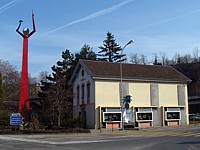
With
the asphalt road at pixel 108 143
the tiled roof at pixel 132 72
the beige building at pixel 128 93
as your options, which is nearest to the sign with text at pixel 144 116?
the beige building at pixel 128 93

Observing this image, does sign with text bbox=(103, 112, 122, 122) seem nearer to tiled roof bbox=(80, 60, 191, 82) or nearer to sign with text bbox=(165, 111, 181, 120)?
tiled roof bbox=(80, 60, 191, 82)

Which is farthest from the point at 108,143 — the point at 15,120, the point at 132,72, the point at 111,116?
the point at 132,72

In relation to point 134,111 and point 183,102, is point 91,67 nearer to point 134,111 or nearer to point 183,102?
point 134,111

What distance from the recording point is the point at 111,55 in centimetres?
8775

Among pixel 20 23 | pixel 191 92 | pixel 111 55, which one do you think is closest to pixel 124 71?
pixel 20 23

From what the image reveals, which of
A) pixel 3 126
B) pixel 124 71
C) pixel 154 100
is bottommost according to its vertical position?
pixel 3 126

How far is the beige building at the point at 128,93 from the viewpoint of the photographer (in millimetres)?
46438

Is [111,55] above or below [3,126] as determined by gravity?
above

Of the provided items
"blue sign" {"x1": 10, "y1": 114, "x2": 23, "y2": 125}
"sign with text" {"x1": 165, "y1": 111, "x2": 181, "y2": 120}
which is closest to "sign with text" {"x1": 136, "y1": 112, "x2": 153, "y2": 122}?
"sign with text" {"x1": 165, "y1": 111, "x2": 181, "y2": 120}

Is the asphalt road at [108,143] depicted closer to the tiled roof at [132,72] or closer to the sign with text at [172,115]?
the tiled roof at [132,72]

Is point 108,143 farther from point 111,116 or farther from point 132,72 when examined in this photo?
point 132,72

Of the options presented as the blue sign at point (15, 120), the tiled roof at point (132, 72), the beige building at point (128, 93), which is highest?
the tiled roof at point (132, 72)

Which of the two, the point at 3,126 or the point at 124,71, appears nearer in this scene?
the point at 3,126

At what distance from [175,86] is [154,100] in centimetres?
470
